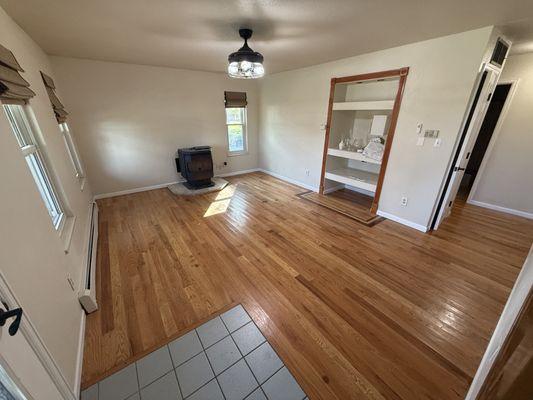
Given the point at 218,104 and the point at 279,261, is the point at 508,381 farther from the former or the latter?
the point at 218,104

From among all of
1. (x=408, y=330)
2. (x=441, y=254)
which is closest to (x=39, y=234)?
(x=408, y=330)

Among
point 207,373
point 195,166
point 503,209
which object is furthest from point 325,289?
point 503,209

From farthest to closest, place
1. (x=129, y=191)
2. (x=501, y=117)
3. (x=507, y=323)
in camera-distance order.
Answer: (x=129, y=191) → (x=501, y=117) → (x=507, y=323)

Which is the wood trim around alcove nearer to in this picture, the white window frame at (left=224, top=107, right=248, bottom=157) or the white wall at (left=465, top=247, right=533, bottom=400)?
the white window frame at (left=224, top=107, right=248, bottom=157)

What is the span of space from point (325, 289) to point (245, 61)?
2.35 m

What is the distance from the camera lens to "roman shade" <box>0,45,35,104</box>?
4.14ft

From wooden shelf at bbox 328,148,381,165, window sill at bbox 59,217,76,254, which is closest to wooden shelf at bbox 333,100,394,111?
wooden shelf at bbox 328,148,381,165

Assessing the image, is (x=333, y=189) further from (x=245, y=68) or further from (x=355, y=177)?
(x=245, y=68)

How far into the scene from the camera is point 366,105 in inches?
123

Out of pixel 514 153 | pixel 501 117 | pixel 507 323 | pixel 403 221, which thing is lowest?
pixel 403 221

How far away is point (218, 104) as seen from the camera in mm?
4711

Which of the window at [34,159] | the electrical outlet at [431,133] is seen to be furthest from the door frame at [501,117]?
the window at [34,159]

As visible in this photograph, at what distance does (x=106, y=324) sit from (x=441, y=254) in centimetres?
332

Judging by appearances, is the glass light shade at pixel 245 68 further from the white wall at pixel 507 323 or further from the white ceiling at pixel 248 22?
the white wall at pixel 507 323
